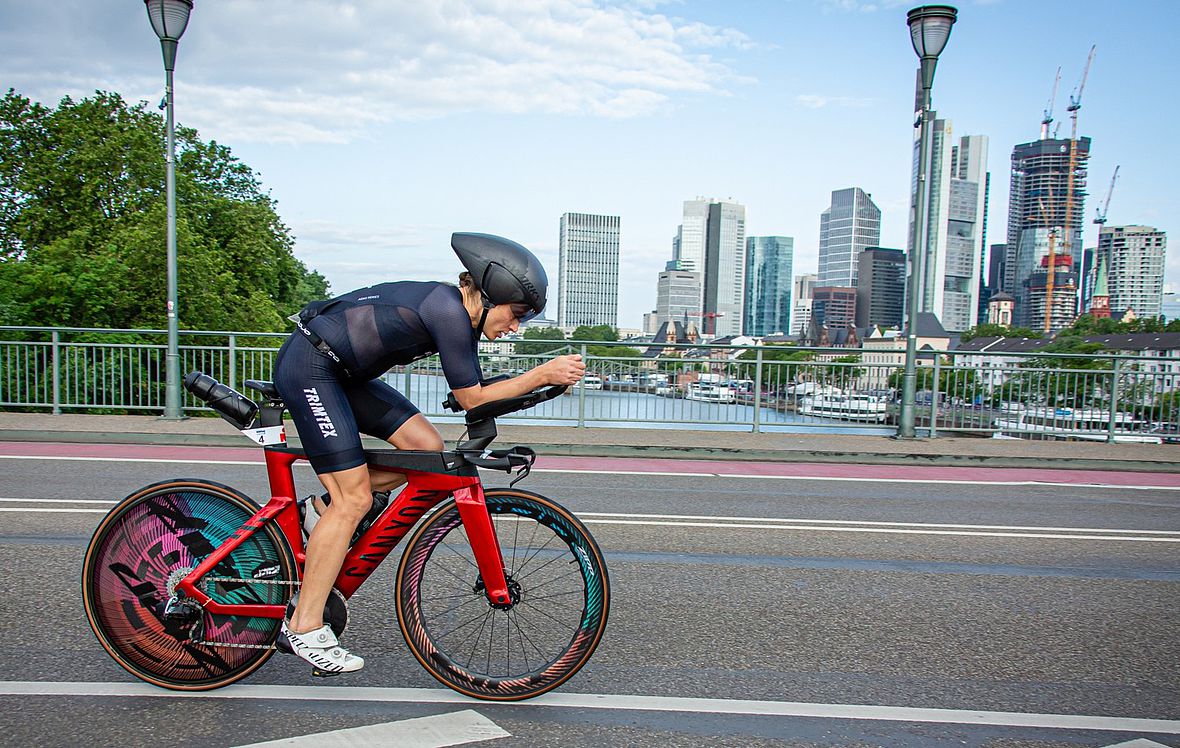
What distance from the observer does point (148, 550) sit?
359cm

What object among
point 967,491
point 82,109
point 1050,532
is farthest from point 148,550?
point 82,109

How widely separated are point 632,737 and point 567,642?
0.45m

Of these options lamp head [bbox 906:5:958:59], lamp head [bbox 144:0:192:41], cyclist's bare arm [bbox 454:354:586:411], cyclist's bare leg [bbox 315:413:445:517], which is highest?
lamp head [bbox 906:5:958:59]

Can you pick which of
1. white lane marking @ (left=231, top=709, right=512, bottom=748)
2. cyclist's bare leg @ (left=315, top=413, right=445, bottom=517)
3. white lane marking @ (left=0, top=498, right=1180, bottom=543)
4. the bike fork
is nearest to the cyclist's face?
cyclist's bare leg @ (left=315, top=413, right=445, bottom=517)

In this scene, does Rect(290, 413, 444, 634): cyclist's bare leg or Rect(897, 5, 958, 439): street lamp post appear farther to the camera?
Rect(897, 5, 958, 439): street lamp post

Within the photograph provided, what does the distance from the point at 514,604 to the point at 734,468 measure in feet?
25.8

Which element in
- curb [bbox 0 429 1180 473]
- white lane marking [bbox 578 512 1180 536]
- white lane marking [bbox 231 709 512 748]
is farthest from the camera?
curb [bbox 0 429 1180 473]

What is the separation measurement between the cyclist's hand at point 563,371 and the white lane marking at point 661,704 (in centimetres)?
132

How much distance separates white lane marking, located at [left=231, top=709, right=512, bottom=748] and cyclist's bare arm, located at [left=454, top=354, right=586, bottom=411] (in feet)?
3.83

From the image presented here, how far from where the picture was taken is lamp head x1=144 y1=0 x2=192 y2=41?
12.8 metres

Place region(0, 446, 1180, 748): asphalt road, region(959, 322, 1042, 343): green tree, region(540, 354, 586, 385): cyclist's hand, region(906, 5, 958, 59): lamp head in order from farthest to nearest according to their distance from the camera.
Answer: region(959, 322, 1042, 343): green tree
region(906, 5, 958, 59): lamp head
region(0, 446, 1180, 748): asphalt road
region(540, 354, 586, 385): cyclist's hand

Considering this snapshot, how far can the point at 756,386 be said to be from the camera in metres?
13.9

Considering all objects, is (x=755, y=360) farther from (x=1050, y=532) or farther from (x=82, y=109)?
(x=82, y=109)

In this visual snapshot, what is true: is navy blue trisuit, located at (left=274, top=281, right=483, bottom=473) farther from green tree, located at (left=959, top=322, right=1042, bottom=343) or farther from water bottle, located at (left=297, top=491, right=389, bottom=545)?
green tree, located at (left=959, top=322, right=1042, bottom=343)
